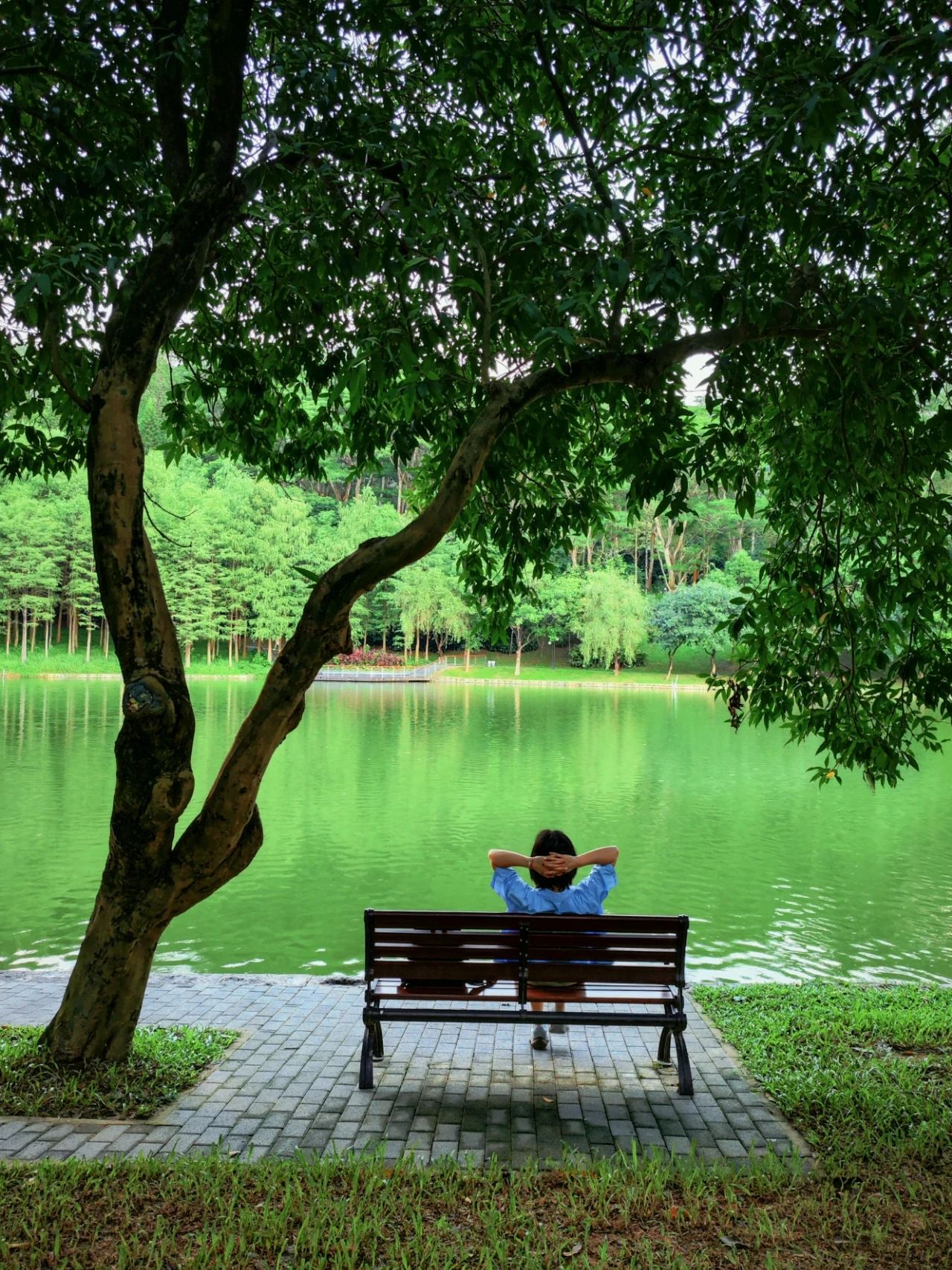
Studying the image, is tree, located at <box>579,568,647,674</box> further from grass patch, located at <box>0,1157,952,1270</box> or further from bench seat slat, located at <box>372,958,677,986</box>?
grass patch, located at <box>0,1157,952,1270</box>

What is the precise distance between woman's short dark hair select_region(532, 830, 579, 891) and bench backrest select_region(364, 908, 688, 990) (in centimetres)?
55

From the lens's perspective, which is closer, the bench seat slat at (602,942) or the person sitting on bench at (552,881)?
the bench seat slat at (602,942)

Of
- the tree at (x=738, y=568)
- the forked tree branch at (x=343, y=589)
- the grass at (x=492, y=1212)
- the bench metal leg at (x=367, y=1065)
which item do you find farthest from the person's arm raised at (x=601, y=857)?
the tree at (x=738, y=568)

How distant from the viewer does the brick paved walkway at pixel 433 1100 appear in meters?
3.53

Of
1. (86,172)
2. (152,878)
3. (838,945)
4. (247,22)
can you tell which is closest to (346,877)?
(838,945)

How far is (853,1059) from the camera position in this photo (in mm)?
4543

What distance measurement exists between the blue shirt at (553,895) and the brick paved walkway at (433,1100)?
0.70 m

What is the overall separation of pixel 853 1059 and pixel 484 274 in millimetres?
3966

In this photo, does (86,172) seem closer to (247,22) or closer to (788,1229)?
(247,22)

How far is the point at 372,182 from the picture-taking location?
430 centimetres

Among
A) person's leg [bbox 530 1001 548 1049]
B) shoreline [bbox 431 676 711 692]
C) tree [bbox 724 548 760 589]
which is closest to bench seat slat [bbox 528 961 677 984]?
person's leg [bbox 530 1001 548 1049]

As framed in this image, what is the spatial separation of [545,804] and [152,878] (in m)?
10.0

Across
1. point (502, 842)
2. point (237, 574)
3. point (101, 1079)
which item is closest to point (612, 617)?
point (237, 574)

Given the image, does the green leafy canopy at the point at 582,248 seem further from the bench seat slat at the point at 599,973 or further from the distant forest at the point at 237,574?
the distant forest at the point at 237,574
